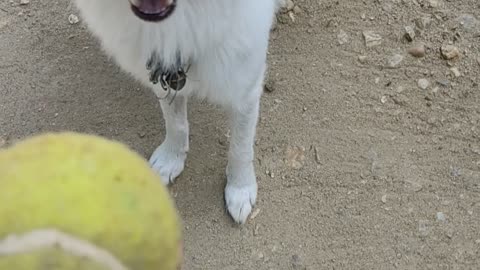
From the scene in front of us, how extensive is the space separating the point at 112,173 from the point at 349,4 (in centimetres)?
210

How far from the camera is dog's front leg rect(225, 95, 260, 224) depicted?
2.50 metres

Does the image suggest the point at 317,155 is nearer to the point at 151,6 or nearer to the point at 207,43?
the point at 207,43

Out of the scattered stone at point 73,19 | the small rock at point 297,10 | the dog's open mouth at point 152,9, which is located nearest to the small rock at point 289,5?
the small rock at point 297,10

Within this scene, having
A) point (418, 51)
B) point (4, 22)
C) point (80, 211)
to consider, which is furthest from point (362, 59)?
point (80, 211)

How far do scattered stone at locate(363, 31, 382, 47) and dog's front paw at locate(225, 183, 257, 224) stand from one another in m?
0.79

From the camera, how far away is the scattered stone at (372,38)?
308cm

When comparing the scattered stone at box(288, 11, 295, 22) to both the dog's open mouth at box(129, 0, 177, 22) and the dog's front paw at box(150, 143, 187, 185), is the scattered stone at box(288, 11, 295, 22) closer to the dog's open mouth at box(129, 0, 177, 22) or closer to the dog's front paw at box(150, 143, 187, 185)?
the dog's front paw at box(150, 143, 187, 185)

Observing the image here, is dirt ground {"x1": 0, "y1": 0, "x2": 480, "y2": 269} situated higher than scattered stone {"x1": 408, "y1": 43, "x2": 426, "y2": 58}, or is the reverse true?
scattered stone {"x1": 408, "y1": 43, "x2": 426, "y2": 58}

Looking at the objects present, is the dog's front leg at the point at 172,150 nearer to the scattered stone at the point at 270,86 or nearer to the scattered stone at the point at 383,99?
the scattered stone at the point at 270,86

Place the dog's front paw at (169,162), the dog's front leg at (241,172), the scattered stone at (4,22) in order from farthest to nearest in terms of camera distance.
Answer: the scattered stone at (4,22) < the dog's front paw at (169,162) < the dog's front leg at (241,172)

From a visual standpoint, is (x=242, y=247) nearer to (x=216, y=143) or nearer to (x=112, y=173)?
(x=216, y=143)

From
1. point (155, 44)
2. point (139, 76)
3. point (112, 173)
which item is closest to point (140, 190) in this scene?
point (112, 173)

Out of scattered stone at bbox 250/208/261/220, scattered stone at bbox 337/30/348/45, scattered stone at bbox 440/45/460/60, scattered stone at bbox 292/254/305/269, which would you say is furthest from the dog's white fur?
scattered stone at bbox 440/45/460/60

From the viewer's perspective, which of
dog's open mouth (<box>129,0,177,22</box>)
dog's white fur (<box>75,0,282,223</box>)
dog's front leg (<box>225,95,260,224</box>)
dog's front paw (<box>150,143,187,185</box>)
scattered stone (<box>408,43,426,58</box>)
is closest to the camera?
dog's open mouth (<box>129,0,177,22</box>)
